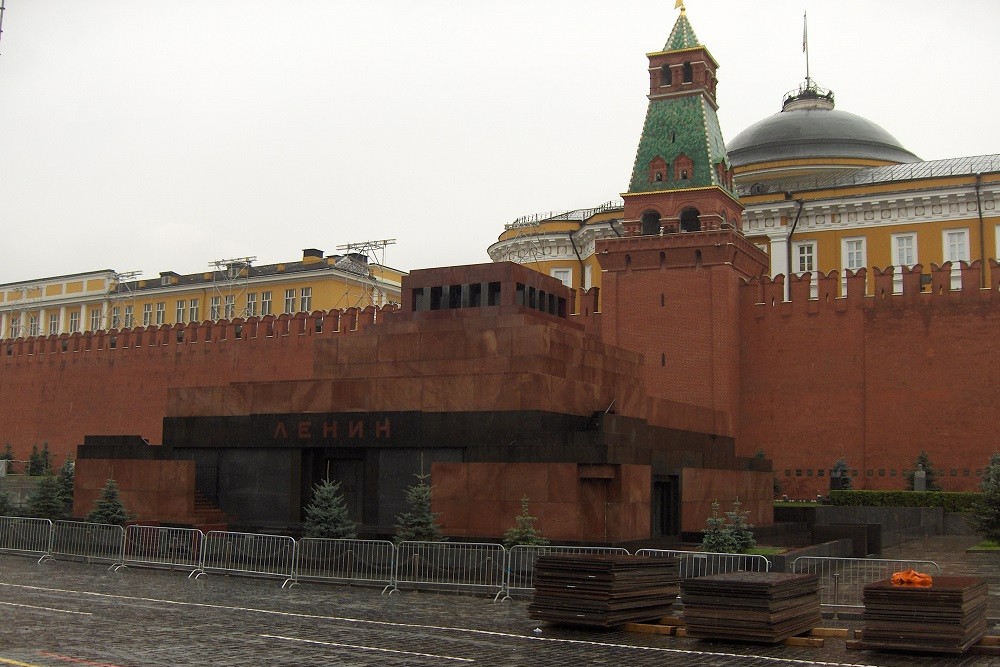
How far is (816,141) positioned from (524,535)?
31412 mm

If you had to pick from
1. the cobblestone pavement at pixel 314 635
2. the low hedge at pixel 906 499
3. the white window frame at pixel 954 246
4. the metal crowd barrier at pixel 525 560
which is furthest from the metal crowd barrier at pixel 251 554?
the white window frame at pixel 954 246

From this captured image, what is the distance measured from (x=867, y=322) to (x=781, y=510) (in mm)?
5652

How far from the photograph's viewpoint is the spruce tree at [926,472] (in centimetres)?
2628

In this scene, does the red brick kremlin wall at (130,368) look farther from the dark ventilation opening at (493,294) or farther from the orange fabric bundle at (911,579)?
the orange fabric bundle at (911,579)

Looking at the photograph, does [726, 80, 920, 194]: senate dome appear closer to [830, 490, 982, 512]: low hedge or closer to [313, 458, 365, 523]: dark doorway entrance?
[830, 490, 982, 512]: low hedge

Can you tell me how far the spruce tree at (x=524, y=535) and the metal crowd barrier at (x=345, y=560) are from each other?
166cm

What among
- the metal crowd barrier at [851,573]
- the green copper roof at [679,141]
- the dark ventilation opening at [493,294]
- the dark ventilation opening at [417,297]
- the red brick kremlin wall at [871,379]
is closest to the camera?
the metal crowd barrier at [851,573]

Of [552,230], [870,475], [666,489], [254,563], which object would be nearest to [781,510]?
[870,475]

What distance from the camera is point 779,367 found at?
29078mm

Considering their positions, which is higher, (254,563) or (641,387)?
(641,387)

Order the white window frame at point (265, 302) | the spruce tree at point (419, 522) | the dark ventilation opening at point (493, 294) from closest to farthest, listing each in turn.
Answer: the spruce tree at point (419, 522), the dark ventilation opening at point (493, 294), the white window frame at point (265, 302)

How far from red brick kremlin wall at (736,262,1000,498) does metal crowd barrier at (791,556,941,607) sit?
1184 cm

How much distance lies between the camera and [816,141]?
43000 mm

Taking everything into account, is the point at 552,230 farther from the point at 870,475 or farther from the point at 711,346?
the point at 870,475
